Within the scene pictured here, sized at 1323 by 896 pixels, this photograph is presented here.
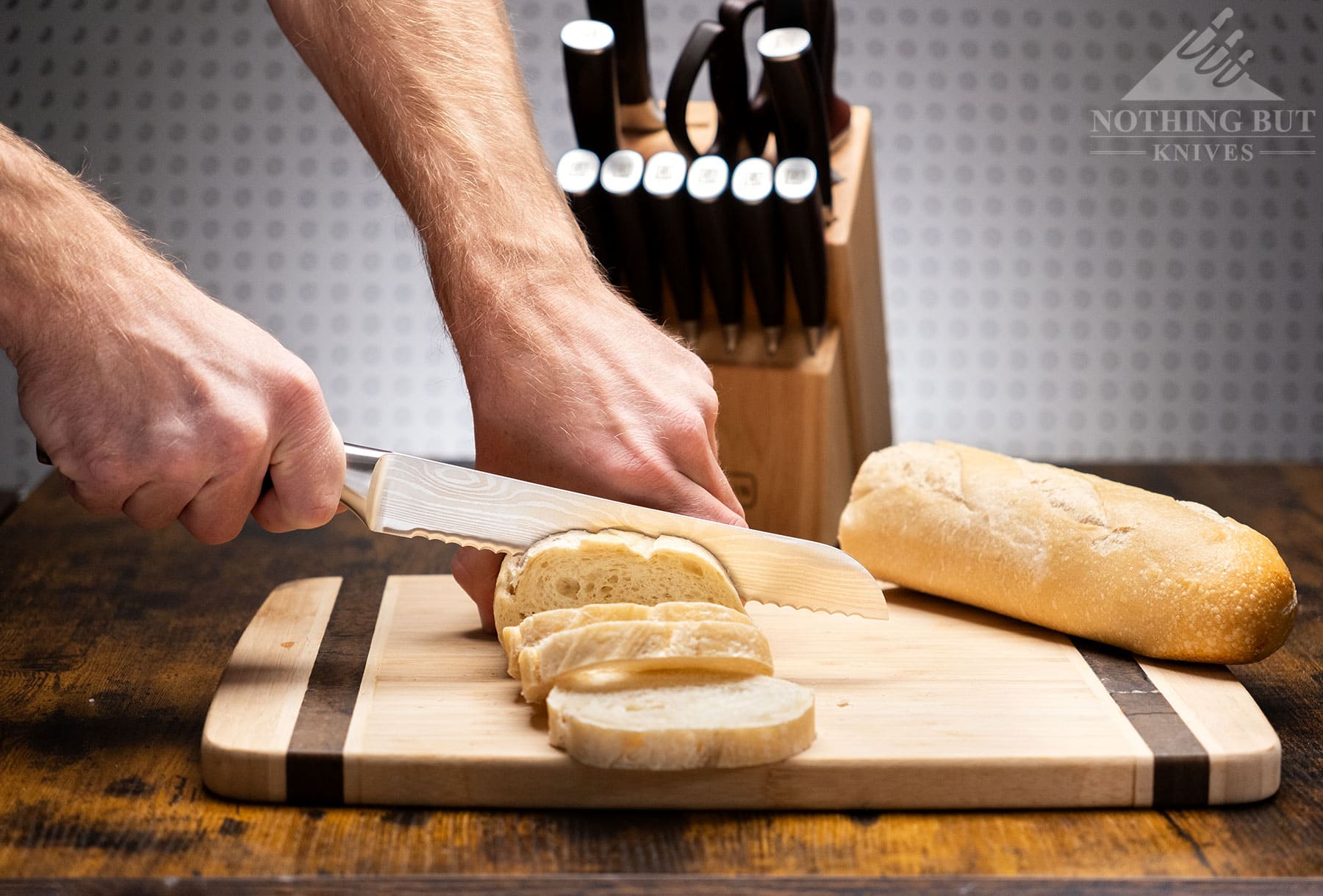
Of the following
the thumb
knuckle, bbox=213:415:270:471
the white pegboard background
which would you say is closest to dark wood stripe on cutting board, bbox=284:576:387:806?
the thumb

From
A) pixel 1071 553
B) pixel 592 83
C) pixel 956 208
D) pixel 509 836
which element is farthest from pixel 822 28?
pixel 509 836

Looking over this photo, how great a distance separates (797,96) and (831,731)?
35.6 inches

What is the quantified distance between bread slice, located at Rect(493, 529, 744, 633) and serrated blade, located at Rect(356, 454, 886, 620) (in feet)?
0.07

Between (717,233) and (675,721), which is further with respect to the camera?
(717,233)

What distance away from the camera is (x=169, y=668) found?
52.0 inches

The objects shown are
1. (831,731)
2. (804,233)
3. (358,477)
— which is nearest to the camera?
(831,731)

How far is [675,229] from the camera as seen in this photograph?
170 centimetres

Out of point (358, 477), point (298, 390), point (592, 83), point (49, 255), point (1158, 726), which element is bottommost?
point (1158, 726)

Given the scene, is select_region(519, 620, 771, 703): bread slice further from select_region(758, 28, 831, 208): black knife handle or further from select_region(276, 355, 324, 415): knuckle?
select_region(758, 28, 831, 208): black knife handle

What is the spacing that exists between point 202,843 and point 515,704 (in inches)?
11.7

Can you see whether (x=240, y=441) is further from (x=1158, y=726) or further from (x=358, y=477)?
(x=1158, y=726)

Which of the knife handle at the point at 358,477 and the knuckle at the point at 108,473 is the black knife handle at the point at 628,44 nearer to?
the knife handle at the point at 358,477

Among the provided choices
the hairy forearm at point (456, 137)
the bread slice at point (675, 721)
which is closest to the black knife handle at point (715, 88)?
the hairy forearm at point (456, 137)

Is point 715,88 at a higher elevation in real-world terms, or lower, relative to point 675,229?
higher
